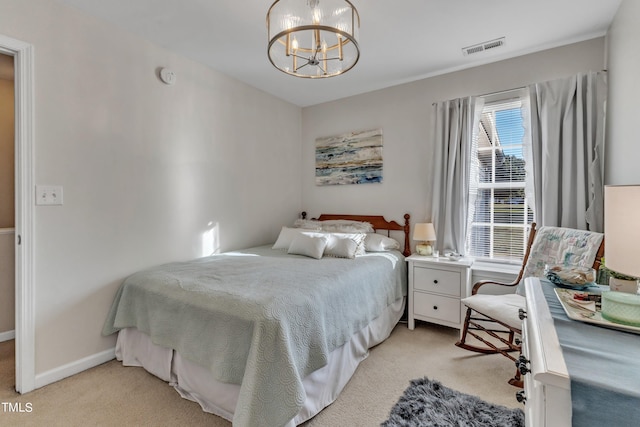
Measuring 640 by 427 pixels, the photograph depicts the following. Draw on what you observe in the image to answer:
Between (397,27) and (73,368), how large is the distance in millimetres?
3505

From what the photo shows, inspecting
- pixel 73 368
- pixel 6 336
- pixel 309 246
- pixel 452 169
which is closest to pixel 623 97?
pixel 452 169

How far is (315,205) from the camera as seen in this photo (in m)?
4.14

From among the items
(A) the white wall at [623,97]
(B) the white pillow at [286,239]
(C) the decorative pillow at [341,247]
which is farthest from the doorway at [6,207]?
(A) the white wall at [623,97]

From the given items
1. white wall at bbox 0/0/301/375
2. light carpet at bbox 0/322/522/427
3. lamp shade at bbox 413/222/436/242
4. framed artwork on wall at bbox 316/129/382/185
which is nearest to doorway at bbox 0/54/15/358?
light carpet at bbox 0/322/522/427

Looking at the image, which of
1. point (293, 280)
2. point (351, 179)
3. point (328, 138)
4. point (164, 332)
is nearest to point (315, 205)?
point (351, 179)

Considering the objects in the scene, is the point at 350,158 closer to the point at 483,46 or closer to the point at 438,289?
the point at 483,46

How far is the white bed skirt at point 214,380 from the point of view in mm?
1655

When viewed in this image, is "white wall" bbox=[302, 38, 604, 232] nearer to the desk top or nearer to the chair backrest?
the chair backrest

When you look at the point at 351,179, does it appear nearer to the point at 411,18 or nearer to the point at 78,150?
the point at 411,18

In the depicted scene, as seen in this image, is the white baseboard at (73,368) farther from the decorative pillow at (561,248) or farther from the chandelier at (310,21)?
the decorative pillow at (561,248)

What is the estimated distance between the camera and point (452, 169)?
118 inches

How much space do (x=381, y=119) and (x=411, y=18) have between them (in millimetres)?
1379

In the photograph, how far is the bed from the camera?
1416 millimetres

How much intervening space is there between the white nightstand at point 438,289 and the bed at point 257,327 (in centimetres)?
26
